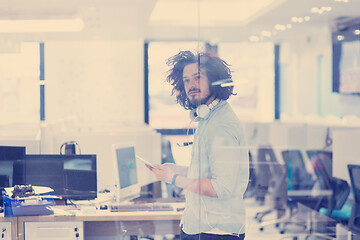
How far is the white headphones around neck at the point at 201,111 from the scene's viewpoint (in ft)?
8.77

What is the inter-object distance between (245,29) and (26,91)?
174 inches

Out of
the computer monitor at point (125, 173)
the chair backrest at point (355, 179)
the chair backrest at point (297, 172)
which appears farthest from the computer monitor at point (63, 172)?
the chair backrest at point (297, 172)

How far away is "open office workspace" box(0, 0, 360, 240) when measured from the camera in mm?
2748

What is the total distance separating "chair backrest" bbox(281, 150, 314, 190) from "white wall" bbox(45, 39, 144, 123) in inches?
86.5

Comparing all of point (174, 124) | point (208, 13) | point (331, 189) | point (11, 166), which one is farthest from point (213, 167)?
point (208, 13)

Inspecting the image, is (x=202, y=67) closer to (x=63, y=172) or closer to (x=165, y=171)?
(x=165, y=171)

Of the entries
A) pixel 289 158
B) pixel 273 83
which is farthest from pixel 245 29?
pixel 289 158

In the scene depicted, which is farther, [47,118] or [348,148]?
[47,118]

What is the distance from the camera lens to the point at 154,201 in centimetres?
353

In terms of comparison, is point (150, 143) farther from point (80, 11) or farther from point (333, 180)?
point (80, 11)

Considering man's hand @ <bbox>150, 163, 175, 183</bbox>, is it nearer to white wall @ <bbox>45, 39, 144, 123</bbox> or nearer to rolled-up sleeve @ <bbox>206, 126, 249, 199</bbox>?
rolled-up sleeve @ <bbox>206, 126, 249, 199</bbox>

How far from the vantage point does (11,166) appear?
3326 mm

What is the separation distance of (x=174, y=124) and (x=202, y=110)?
0.67 m

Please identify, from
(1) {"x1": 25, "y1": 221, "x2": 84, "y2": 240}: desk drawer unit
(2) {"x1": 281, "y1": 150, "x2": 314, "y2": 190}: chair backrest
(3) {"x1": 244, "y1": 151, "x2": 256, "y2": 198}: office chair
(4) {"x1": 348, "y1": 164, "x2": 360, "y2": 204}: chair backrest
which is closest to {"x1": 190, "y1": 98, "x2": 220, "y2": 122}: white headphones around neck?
(3) {"x1": 244, "y1": 151, "x2": 256, "y2": 198}: office chair
